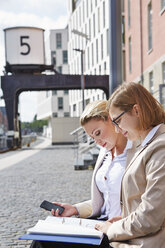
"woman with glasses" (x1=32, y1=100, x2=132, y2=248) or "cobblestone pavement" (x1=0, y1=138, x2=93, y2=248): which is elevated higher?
"woman with glasses" (x1=32, y1=100, x2=132, y2=248)

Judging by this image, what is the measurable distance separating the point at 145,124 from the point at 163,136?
120 mm

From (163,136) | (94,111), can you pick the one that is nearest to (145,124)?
(163,136)

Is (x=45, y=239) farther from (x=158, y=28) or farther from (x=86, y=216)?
(x=158, y=28)

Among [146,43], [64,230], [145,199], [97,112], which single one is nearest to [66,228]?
[64,230]

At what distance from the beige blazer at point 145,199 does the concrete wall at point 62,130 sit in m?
40.9

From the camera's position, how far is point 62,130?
141 feet

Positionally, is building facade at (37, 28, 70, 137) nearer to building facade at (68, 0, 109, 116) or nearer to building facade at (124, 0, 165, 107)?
building facade at (68, 0, 109, 116)

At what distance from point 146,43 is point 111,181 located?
17.8 metres

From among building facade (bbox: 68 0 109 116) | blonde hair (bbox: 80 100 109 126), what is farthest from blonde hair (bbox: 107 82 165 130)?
building facade (bbox: 68 0 109 116)

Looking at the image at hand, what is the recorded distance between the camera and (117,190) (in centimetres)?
260

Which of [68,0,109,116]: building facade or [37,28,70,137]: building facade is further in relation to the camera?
[37,28,70,137]: building facade

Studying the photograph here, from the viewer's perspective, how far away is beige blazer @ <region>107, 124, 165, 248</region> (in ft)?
6.00

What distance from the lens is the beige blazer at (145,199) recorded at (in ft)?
6.00

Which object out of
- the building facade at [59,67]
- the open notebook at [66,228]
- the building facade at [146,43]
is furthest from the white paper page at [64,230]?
the building facade at [59,67]
